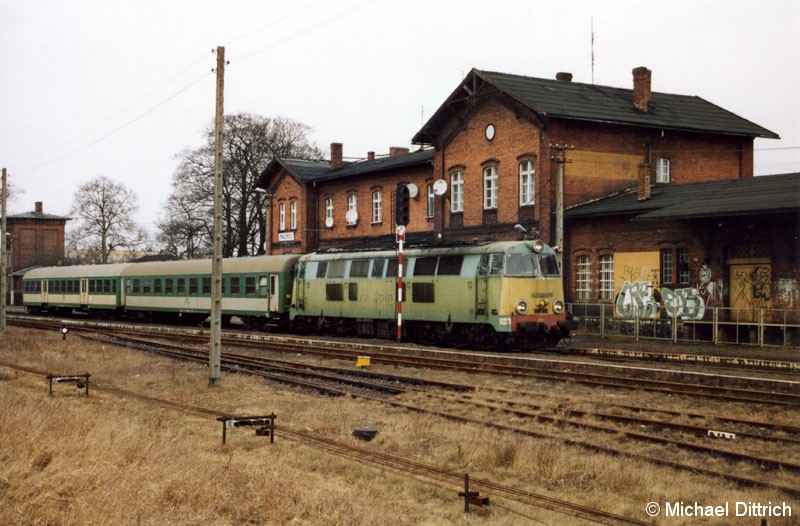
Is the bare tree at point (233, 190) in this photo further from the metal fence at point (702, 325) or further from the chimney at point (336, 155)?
the metal fence at point (702, 325)

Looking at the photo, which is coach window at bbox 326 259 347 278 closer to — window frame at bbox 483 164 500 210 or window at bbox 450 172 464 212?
window frame at bbox 483 164 500 210

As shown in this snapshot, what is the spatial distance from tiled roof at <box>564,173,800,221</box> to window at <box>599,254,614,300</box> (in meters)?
1.72

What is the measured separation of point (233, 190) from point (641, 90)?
35591 millimetres

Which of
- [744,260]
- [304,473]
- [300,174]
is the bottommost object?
[304,473]

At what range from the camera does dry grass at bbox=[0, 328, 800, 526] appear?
725 centimetres

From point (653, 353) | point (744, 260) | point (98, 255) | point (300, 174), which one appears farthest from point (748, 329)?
point (98, 255)

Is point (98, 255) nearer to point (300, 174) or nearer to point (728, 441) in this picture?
point (300, 174)

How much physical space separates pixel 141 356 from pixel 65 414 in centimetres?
1150

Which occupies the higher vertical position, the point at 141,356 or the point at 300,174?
the point at 300,174

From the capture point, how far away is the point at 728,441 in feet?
35.7

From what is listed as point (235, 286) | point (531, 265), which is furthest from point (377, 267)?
point (235, 286)

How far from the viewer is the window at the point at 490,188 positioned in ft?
114

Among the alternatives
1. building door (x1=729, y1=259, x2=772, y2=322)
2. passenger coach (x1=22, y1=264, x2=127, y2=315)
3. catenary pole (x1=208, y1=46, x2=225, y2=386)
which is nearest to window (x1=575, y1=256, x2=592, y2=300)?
building door (x1=729, y1=259, x2=772, y2=322)

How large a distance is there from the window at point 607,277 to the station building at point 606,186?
0.04 meters
